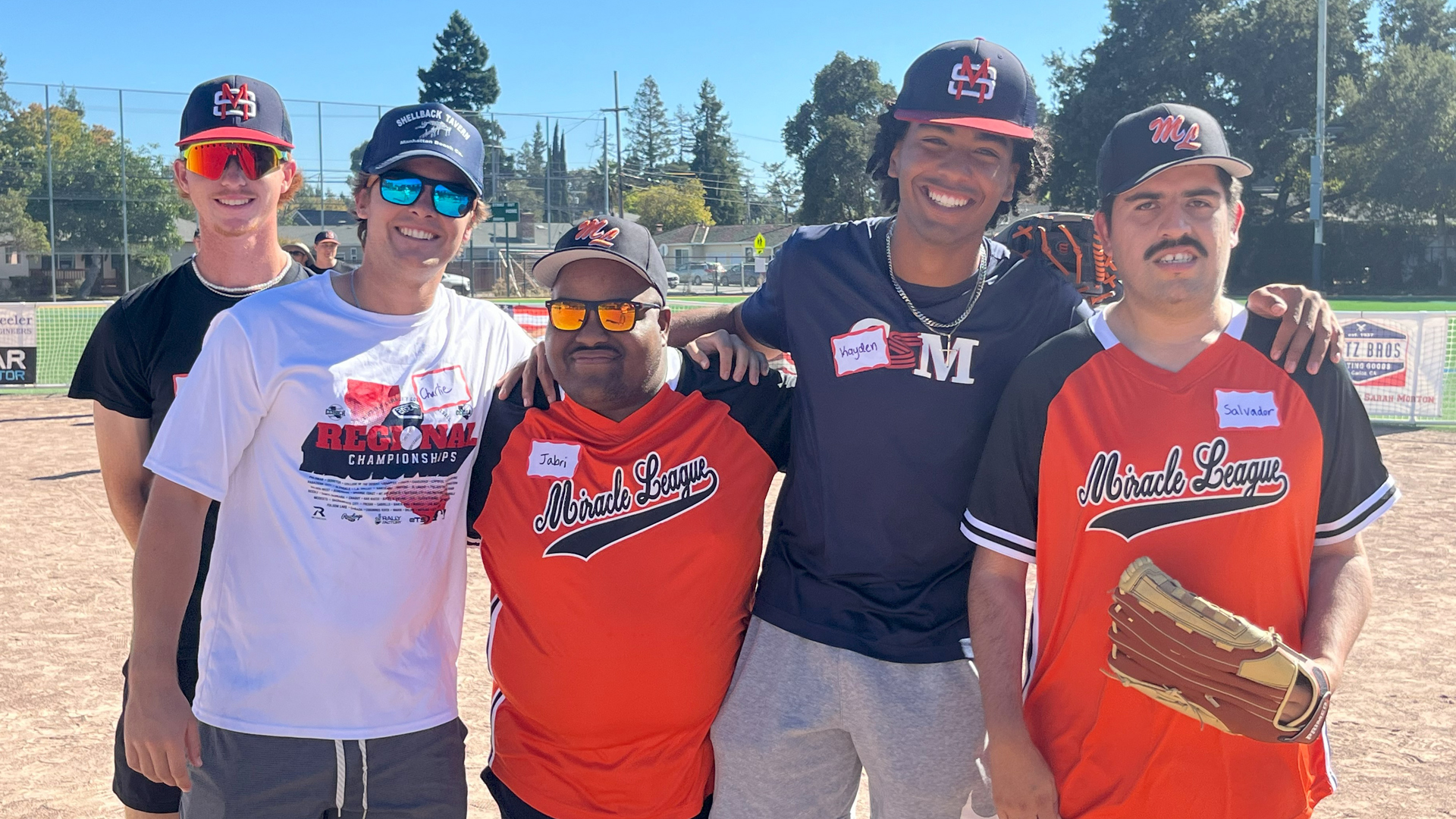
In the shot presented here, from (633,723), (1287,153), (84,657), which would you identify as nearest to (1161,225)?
(633,723)

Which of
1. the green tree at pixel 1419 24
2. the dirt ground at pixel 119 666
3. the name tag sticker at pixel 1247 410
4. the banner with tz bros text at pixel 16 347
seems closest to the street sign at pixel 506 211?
the banner with tz bros text at pixel 16 347

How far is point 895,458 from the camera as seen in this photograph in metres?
3.06

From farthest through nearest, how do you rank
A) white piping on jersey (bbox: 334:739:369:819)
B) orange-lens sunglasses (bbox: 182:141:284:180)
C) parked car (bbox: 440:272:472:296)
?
parked car (bbox: 440:272:472:296) < orange-lens sunglasses (bbox: 182:141:284:180) < white piping on jersey (bbox: 334:739:369:819)

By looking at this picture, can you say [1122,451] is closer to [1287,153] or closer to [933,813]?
[933,813]

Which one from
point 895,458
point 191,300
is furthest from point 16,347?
point 895,458

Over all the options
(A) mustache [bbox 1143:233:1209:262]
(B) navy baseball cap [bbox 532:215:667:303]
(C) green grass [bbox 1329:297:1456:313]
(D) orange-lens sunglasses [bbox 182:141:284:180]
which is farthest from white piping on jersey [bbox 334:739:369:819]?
(C) green grass [bbox 1329:297:1456:313]

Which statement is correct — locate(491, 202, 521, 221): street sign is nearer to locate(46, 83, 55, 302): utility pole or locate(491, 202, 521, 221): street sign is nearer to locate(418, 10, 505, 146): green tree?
locate(46, 83, 55, 302): utility pole

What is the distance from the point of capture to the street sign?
169 ft

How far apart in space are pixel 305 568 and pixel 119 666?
14.5 feet

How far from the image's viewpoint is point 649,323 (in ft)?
10.8

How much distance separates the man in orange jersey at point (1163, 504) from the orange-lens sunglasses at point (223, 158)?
2.69 meters

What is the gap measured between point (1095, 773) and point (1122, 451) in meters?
0.83

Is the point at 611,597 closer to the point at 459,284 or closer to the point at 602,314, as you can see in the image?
the point at 602,314

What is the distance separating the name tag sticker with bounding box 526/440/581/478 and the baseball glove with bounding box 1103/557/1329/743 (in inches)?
62.1
